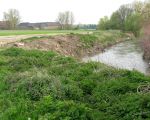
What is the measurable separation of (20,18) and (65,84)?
87.9 metres

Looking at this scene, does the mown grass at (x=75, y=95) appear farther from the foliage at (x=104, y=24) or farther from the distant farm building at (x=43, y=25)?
the distant farm building at (x=43, y=25)

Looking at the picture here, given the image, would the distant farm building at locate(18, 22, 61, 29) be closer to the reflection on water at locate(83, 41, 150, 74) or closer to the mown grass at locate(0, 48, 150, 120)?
the reflection on water at locate(83, 41, 150, 74)

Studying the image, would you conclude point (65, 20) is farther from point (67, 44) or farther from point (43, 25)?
point (67, 44)

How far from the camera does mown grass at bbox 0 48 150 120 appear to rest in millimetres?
8039

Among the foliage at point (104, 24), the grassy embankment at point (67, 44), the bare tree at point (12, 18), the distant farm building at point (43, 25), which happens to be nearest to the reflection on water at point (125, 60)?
the grassy embankment at point (67, 44)

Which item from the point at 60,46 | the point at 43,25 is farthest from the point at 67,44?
the point at 43,25

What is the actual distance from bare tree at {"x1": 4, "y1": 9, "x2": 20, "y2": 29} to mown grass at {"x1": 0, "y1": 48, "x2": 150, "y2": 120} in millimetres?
80506

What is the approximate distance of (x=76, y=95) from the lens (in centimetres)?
988

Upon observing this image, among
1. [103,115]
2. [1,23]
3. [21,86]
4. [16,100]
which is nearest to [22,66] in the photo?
[21,86]

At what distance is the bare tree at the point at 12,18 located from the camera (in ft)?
303

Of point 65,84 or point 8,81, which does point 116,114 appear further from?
point 8,81

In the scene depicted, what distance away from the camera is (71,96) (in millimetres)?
9852

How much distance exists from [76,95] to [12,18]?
284 feet

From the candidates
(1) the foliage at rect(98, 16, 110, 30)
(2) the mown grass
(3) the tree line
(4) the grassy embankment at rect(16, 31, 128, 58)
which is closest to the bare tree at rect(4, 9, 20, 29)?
(3) the tree line
